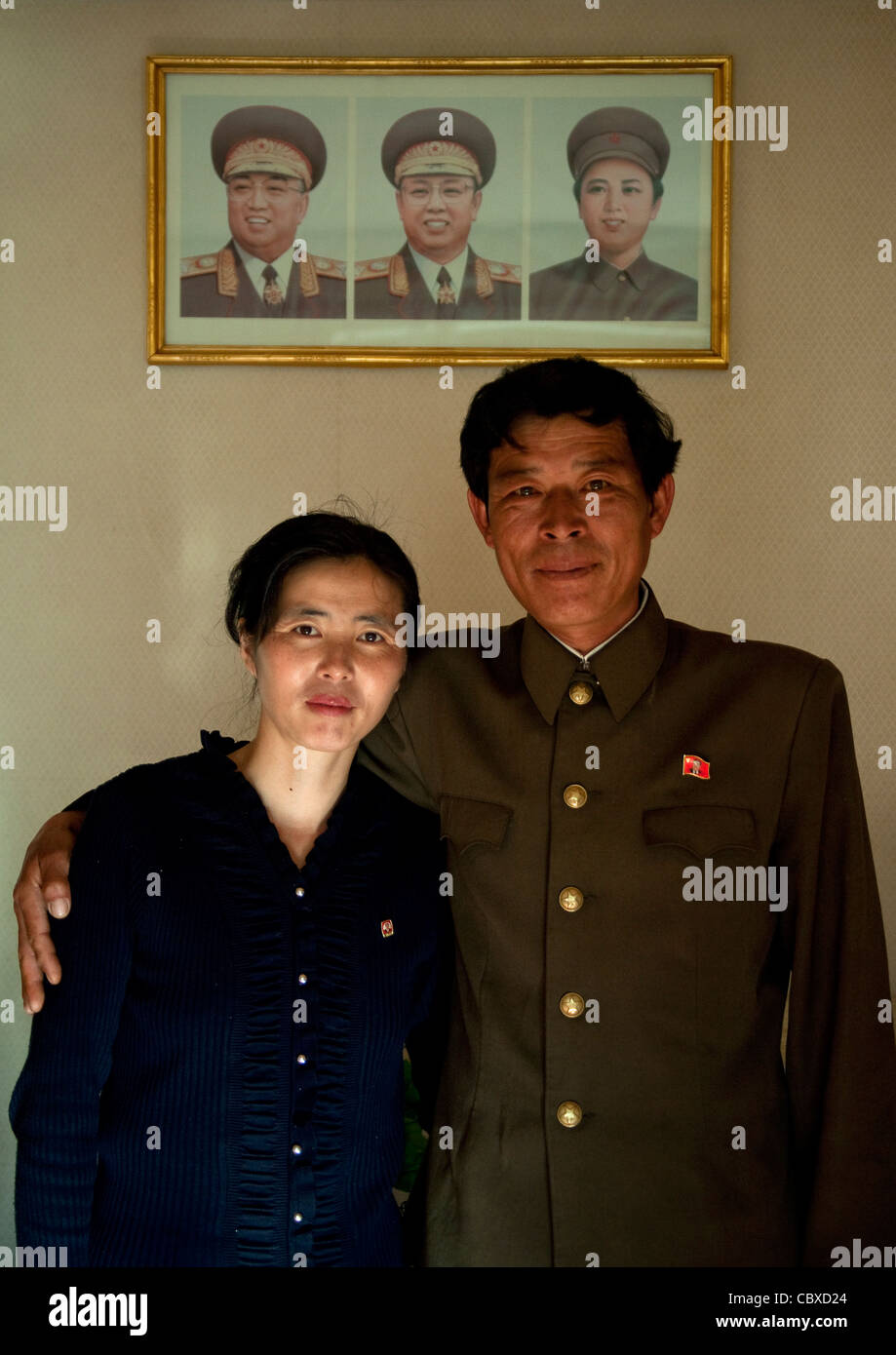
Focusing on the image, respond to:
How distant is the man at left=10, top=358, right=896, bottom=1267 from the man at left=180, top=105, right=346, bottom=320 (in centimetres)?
82

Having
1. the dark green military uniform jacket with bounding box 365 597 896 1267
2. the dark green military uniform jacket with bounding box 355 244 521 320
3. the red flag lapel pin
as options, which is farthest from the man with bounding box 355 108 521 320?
the red flag lapel pin

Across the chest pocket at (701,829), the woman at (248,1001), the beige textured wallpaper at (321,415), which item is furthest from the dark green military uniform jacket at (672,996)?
the beige textured wallpaper at (321,415)

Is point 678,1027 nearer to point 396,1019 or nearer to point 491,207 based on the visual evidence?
point 396,1019

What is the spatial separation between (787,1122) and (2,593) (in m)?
1.72

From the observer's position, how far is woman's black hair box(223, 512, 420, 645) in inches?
64.1

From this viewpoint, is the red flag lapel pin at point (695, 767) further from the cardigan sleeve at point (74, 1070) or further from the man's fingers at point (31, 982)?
the man's fingers at point (31, 982)

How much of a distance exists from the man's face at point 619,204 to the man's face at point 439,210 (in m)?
0.22

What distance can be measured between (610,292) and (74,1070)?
5.40 ft

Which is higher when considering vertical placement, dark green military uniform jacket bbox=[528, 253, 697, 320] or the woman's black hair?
dark green military uniform jacket bbox=[528, 253, 697, 320]

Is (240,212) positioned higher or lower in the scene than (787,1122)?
higher

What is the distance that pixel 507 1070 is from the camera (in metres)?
1.62

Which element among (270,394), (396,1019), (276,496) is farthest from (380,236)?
(396,1019)

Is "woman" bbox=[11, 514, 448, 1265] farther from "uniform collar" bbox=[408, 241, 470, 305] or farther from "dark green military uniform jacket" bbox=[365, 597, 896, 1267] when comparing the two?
"uniform collar" bbox=[408, 241, 470, 305]

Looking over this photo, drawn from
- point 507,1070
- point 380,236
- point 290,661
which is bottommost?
point 507,1070
